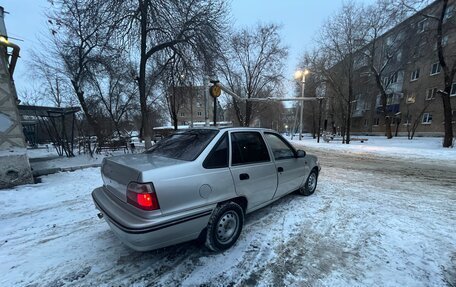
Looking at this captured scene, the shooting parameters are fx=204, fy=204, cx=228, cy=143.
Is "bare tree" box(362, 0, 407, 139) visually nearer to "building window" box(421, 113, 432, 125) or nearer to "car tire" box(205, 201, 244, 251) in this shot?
"building window" box(421, 113, 432, 125)

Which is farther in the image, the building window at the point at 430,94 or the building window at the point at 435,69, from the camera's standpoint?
the building window at the point at 430,94

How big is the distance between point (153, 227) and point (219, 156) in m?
1.22

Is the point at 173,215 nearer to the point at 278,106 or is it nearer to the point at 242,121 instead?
the point at 242,121

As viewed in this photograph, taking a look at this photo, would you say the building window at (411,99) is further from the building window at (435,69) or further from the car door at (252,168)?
the car door at (252,168)

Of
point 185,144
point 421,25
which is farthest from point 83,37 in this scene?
point 421,25

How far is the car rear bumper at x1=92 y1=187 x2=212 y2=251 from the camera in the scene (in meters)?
2.16

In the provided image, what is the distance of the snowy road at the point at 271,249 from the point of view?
2.39m

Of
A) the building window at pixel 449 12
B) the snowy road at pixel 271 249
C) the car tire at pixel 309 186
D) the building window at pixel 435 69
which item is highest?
the building window at pixel 449 12

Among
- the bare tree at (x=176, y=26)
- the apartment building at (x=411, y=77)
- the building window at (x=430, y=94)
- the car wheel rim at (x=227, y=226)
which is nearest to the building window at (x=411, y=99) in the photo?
the apartment building at (x=411, y=77)

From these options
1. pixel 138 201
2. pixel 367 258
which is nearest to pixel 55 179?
pixel 138 201

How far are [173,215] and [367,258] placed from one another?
2606mm

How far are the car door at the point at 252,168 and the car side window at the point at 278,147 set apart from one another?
297 mm

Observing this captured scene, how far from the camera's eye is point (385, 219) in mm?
3807

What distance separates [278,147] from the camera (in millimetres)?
4125
